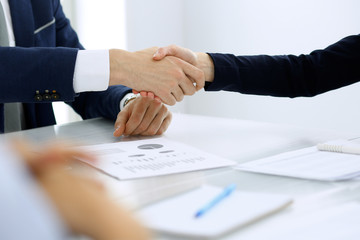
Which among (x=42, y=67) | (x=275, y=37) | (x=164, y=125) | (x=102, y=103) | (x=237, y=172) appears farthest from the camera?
(x=275, y=37)

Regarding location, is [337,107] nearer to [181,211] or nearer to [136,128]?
[136,128]

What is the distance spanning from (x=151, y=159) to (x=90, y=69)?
1.15 ft

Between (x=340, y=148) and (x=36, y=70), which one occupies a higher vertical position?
(x=36, y=70)

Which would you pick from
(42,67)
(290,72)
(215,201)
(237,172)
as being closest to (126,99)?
(42,67)

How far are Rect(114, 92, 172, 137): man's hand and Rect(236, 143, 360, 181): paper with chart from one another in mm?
358

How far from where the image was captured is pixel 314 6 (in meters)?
2.50

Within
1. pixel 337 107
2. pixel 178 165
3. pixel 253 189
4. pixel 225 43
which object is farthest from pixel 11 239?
pixel 225 43

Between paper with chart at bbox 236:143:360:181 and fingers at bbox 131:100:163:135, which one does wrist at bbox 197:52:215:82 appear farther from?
paper with chart at bbox 236:143:360:181

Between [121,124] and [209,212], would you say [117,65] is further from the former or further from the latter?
[209,212]

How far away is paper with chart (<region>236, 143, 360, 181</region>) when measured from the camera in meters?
0.69

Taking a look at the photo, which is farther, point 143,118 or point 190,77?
point 190,77

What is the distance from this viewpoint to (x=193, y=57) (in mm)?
1227

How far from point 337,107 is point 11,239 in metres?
2.50

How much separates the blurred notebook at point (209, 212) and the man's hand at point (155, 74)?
565mm
